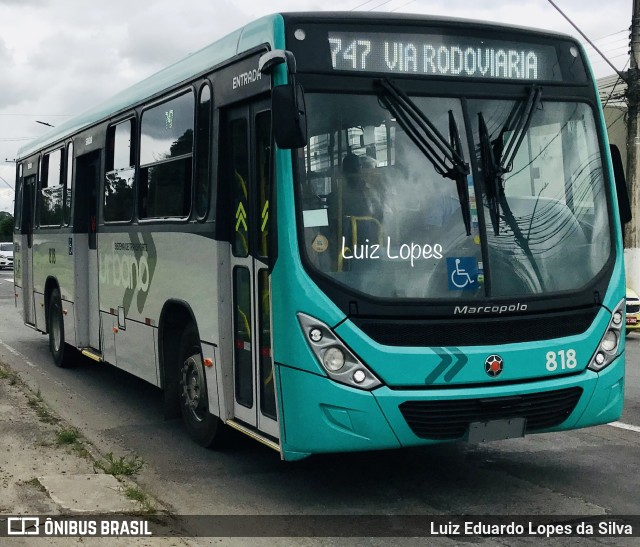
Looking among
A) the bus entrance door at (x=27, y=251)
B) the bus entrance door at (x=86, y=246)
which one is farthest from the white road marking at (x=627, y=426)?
the bus entrance door at (x=27, y=251)

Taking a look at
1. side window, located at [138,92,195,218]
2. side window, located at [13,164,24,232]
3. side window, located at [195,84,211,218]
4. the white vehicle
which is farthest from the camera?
the white vehicle

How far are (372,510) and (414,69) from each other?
278 cm

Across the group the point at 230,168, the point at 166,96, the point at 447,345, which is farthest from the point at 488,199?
the point at 166,96

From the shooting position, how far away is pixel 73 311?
11.7 metres

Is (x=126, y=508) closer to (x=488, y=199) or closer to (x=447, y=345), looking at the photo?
(x=447, y=345)

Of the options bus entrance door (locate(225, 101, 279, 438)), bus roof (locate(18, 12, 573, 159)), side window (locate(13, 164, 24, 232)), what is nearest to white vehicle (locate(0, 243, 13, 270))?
side window (locate(13, 164, 24, 232))

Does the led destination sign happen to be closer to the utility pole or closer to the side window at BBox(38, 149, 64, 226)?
the side window at BBox(38, 149, 64, 226)

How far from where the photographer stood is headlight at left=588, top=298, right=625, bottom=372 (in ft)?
21.2

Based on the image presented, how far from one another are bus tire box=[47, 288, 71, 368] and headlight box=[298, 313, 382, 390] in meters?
7.43

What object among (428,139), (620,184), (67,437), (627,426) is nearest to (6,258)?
(67,437)

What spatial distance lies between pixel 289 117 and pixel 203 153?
1.85 m

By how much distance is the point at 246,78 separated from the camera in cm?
673

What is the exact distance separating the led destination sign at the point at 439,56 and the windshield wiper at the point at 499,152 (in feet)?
0.98

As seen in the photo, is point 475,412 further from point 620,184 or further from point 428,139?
point 620,184
